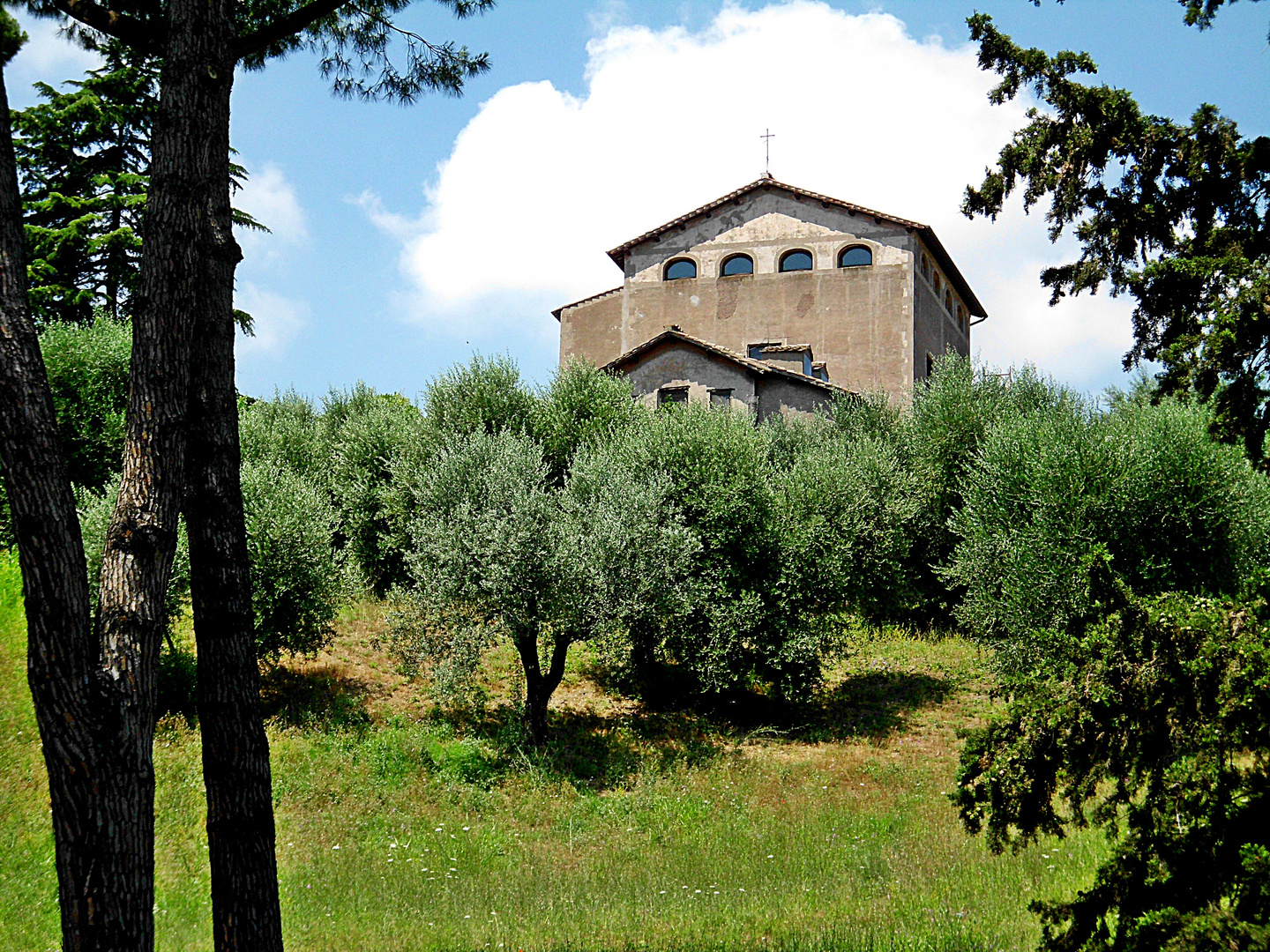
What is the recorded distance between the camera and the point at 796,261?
41531 millimetres

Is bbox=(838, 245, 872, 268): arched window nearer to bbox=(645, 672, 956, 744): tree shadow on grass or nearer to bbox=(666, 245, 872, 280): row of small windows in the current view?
bbox=(666, 245, 872, 280): row of small windows

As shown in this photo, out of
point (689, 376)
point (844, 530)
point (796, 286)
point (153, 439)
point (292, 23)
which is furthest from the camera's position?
point (796, 286)

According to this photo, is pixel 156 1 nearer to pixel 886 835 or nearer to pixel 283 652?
pixel 886 835

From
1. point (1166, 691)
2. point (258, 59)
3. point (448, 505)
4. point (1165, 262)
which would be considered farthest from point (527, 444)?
point (1166, 691)

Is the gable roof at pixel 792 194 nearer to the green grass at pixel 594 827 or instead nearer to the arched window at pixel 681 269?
the arched window at pixel 681 269

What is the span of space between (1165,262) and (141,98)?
3353 centimetres

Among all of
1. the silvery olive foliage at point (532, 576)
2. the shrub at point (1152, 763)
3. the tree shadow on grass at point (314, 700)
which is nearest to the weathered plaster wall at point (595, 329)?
the silvery olive foliage at point (532, 576)

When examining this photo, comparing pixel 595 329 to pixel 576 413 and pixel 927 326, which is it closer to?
pixel 927 326

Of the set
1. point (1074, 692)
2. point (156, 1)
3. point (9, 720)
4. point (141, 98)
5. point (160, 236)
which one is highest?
point (141, 98)

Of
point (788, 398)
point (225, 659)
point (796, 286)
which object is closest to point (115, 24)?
point (225, 659)

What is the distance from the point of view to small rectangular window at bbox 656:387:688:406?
36.5 meters

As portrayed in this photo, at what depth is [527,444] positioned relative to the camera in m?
26.4

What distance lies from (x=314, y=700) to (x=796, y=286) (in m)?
27.5

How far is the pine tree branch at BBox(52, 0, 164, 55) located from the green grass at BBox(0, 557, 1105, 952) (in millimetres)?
8527
